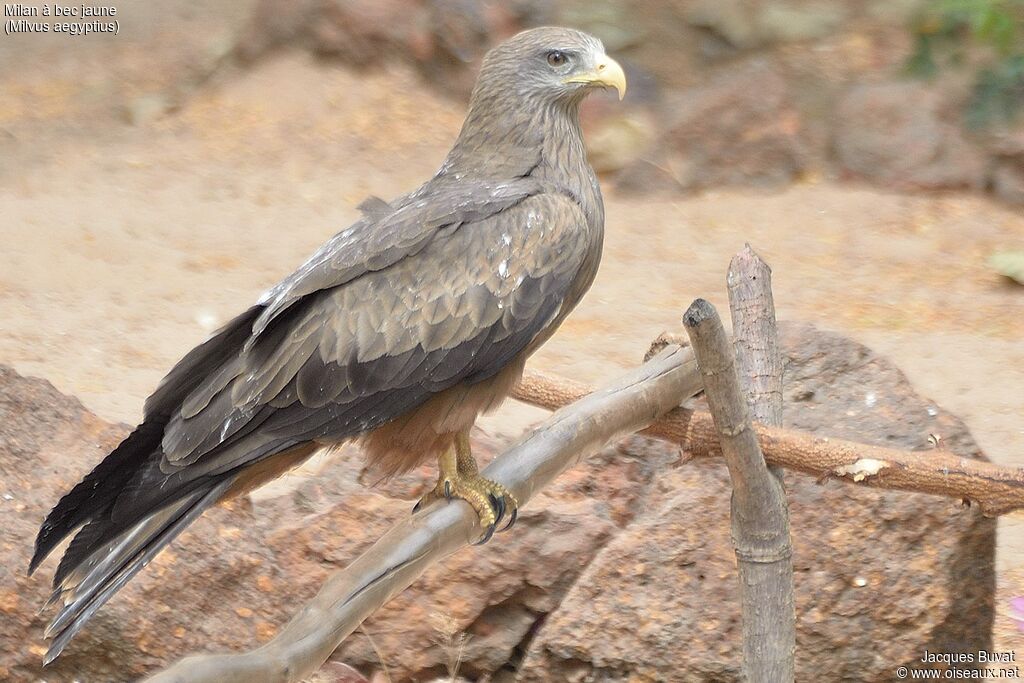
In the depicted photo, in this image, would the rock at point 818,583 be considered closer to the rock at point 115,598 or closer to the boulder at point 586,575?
the boulder at point 586,575

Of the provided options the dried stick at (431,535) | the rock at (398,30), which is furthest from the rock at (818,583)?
the rock at (398,30)

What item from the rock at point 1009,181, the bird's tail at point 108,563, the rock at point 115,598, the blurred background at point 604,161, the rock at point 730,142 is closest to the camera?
the bird's tail at point 108,563

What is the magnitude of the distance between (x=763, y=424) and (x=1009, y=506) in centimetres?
59

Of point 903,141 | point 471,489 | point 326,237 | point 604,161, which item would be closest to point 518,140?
point 471,489

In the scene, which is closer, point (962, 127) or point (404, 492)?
point (404, 492)

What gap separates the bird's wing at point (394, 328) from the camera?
2867 mm

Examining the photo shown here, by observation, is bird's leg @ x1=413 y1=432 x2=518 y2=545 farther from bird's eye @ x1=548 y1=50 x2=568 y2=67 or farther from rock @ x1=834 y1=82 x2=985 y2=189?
rock @ x1=834 y1=82 x2=985 y2=189

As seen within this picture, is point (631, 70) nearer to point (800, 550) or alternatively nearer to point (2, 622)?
point (800, 550)

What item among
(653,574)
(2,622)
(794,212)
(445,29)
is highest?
(445,29)

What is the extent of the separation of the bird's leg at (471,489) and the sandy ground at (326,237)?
2.12 metres

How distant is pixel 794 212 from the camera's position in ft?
26.0

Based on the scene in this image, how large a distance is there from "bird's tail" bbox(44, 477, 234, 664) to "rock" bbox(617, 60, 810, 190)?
588 centimetres

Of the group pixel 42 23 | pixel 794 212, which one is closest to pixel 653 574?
pixel 794 212

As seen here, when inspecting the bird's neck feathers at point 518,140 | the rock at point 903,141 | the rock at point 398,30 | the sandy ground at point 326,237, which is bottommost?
the bird's neck feathers at point 518,140
